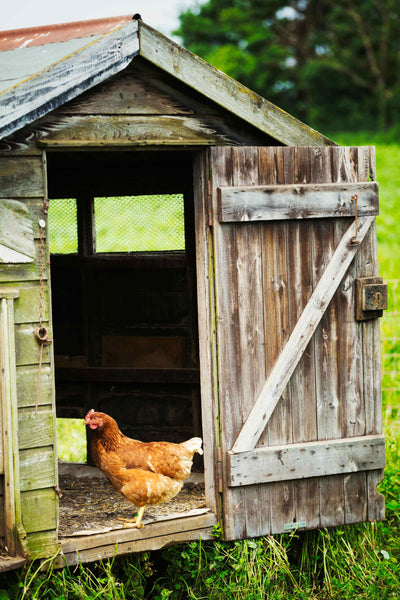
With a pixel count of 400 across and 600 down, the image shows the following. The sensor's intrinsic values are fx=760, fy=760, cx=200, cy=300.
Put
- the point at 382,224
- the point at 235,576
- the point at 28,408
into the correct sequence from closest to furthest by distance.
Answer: the point at 28,408, the point at 235,576, the point at 382,224

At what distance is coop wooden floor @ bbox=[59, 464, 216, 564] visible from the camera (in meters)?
4.53

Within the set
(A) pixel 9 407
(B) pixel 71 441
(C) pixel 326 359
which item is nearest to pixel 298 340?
(C) pixel 326 359

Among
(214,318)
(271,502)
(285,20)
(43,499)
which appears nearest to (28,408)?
(43,499)

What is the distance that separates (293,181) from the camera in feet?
16.1

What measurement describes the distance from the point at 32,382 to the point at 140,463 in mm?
1094

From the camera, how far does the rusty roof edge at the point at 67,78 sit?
154 inches

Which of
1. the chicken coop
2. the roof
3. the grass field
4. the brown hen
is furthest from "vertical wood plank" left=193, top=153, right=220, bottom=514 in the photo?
the grass field

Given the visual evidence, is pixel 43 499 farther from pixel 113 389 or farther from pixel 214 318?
pixel 113 389

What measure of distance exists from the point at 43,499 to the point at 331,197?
2592 millimetres

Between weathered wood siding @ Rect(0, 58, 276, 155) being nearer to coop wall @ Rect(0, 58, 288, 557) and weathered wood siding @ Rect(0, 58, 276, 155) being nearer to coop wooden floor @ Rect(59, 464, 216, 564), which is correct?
coop wall @ Rect(0, 58, 288, 557)

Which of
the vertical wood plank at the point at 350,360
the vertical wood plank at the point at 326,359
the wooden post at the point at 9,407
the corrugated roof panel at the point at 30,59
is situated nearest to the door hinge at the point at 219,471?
the vertical wood plank at the point at 326,359

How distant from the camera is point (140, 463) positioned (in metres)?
4.99

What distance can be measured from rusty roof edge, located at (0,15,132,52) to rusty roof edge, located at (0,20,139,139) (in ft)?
0.53

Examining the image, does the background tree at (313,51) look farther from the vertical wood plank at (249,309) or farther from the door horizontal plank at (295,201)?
the vertical wood plank at (249,309)
